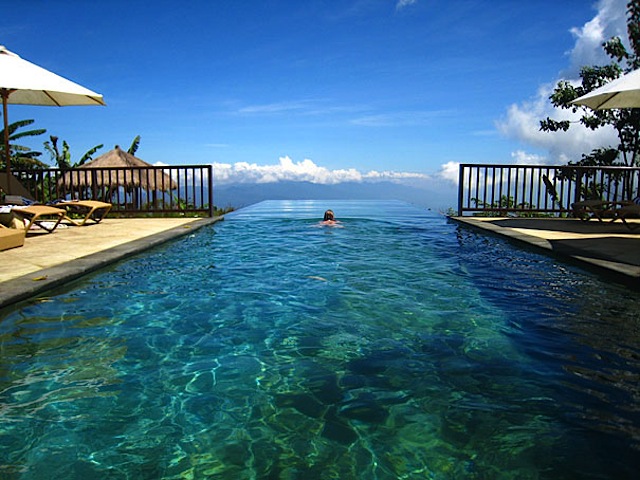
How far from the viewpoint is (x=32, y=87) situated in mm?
7184

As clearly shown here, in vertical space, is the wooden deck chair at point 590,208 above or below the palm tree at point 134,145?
below

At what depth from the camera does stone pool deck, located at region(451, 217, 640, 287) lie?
4.85m

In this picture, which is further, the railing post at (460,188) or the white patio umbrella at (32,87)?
the railing post at (460,188)

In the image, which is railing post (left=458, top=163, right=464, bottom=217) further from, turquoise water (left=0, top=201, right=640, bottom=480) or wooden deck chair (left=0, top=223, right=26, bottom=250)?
wooden deck chair (left=0, top=223, right=26, bottom=250)

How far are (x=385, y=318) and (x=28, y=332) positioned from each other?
2.68 m

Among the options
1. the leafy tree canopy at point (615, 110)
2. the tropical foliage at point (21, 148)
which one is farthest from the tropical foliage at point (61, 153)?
the leafy tree canopy at point (615, 110)

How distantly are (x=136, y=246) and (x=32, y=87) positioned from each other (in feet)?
11.2

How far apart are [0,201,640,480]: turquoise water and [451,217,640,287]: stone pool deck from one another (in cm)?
25

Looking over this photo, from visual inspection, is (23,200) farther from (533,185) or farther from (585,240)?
(533,185)

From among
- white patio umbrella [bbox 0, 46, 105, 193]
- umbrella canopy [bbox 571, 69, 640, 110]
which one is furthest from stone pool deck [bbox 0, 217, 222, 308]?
umbrella canopy [bbox 571, 69, 640, 110]

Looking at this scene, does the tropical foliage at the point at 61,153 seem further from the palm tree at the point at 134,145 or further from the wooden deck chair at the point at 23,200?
the wooden deck chair at the point at 23,200

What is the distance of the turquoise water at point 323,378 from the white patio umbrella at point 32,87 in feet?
14.3

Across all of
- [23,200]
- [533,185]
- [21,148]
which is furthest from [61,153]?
[533,185]

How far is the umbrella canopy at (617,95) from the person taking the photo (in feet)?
23.3
